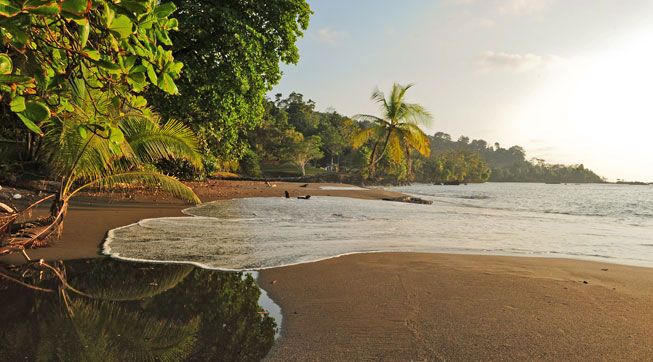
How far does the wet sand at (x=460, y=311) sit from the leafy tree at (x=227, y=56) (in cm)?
971

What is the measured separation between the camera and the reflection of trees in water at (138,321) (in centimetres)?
282

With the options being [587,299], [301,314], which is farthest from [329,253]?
[587,299]

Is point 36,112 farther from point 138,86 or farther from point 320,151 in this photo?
point 320,151

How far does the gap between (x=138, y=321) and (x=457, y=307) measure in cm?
296

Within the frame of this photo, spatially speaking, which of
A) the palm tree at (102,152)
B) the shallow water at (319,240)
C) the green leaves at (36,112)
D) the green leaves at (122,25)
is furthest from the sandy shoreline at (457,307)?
the green leaves at (122,25)

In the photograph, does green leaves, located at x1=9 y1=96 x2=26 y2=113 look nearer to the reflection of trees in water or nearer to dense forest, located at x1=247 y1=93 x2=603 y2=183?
the reflection of trees in water

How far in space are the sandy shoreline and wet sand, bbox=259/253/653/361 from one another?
10 millimetres

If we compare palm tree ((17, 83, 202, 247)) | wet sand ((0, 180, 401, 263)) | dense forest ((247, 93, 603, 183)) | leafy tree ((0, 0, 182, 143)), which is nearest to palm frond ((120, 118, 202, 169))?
palm tree ((17, 83, 202, 247))

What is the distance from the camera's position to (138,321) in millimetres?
3363

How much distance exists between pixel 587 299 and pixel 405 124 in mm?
30411

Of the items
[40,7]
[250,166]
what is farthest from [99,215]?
[250,166]

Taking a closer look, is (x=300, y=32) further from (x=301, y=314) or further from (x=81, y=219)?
(x=301, y=314)

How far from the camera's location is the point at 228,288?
4422mm

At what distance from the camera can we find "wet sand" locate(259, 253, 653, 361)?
2.95 meters
